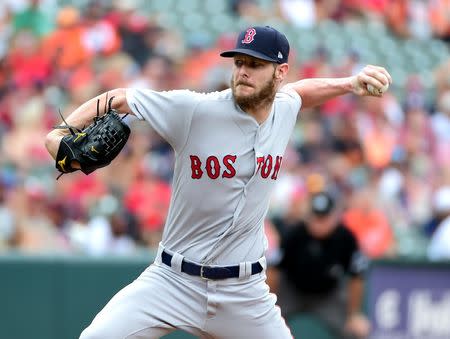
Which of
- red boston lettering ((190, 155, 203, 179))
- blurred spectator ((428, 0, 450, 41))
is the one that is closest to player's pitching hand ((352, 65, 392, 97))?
red boston lettering ((190, 155, 203, 179))

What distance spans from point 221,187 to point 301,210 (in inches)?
142

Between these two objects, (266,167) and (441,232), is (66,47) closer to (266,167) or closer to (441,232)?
(441,232)

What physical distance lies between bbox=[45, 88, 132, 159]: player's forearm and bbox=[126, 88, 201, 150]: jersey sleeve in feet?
0.16

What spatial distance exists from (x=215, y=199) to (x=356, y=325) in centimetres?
323

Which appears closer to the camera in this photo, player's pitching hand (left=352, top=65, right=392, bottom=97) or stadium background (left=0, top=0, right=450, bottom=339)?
player's pitching hand (left=352, top=65, right=392, bottom=97)

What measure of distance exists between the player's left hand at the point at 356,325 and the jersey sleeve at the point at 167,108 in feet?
11.2

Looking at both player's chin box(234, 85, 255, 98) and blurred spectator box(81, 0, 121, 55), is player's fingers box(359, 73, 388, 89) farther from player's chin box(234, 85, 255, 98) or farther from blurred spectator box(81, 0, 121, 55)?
blurred spectator box(81, 0, 121, 55)

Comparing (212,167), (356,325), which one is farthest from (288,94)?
(356,325)

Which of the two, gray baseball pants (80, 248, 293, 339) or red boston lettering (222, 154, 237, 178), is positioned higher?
red boston lettering (222, 154, 237, 178)

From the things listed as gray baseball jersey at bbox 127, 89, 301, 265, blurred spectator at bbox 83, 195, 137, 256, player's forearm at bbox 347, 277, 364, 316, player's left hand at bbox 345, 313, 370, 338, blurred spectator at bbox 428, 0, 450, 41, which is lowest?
player's left hand at bbox 345, 313, 370, 338

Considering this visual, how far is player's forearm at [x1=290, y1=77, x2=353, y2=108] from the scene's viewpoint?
17.5ft

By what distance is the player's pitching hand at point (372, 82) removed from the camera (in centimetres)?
506

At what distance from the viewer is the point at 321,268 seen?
7.85m

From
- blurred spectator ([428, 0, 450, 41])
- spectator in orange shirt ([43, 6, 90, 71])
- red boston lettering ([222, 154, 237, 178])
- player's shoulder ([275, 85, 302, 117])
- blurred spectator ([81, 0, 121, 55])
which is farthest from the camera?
blurred spectator ([428, 0, 450, 41])
